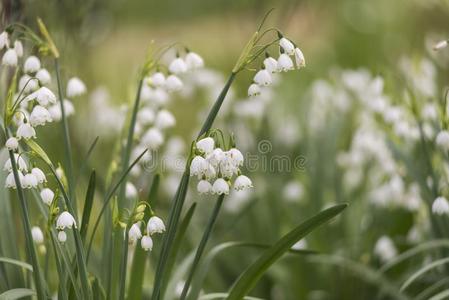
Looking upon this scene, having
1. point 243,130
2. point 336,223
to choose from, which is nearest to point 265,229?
point 336,223

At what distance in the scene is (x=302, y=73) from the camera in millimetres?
7965

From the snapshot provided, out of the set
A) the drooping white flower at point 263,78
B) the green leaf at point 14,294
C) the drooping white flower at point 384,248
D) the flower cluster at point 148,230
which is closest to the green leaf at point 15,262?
the green leaf at point 14,294

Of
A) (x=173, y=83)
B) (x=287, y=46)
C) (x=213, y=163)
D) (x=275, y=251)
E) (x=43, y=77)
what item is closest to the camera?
(x=213, y=163)

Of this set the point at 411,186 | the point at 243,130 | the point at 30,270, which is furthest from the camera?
the point at 243,130

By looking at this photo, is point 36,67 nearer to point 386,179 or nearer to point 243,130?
point 386,179

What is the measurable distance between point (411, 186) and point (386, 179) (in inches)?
5.8

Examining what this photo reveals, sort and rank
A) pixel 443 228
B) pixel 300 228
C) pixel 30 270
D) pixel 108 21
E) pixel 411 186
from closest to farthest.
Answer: pixel 300 228, pixel 30 270, pixel 443 228, pixel 411 186, pixel 108 21

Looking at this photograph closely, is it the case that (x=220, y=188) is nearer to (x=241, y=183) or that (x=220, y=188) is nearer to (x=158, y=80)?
(x=241, y=183)

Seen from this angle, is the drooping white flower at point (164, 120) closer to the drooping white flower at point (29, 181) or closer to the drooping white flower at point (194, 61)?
the drooping white flower at point (194, 61)

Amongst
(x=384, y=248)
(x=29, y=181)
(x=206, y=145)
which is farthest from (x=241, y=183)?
(x=384, y=248)

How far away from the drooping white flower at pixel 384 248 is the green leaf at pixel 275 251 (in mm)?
1333

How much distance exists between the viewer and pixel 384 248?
12.7ft

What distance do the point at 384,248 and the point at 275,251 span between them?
4.53 ft

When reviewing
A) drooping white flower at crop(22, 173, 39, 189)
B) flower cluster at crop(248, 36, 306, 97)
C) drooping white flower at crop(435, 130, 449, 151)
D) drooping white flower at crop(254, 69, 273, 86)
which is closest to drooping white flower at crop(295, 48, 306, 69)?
flower cluster at crop(248, 36, 306, 97)
